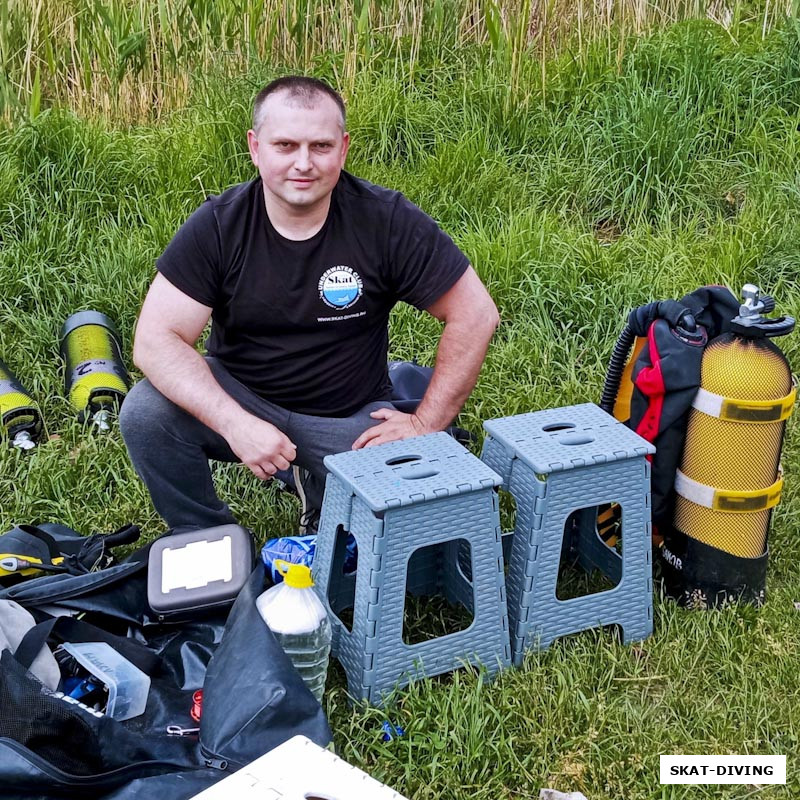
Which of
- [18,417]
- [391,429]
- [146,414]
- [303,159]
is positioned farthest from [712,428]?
[18,417]

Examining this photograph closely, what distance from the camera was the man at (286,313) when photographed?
329 cm

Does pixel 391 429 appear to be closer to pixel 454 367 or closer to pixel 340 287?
pixel 454 367

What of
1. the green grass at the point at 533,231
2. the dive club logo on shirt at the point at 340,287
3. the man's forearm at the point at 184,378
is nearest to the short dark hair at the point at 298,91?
the dive club logo on shirt at the point at 340,287

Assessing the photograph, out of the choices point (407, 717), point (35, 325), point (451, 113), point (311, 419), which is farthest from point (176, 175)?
point (407, 717)

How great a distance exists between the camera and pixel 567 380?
14.8 ft

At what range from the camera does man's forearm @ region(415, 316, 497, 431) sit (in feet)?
11.4

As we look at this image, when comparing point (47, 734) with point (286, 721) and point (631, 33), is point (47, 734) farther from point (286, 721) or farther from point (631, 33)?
point (631, 33)

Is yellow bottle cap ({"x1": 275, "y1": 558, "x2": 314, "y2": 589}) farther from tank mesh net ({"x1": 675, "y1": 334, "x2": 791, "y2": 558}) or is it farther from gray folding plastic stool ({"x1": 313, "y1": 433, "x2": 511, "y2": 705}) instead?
tank mesh net ({"x1": 675, "y1": 334, "x2": 791, "y2": 558})

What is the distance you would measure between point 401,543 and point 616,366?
1.08 meters

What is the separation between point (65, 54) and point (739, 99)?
11.6 feet

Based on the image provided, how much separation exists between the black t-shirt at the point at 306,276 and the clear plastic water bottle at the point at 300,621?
86cm

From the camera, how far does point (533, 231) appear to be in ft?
16.7

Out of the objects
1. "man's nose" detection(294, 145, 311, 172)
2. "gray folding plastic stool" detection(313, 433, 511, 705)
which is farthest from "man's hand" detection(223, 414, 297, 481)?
"man's nose" detection(294, 145, 311, 172)

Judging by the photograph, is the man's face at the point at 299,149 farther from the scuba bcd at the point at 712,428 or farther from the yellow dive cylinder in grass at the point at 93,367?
the yellow dive cylinder in grass at the point at 93,367
